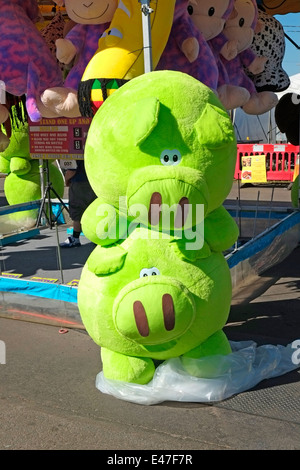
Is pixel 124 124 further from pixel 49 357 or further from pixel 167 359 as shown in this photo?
pixel 49 357

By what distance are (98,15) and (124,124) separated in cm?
170

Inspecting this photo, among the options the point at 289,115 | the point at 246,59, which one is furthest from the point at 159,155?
the point at 289,115

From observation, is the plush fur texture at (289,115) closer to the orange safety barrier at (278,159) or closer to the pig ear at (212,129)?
the pig ear at (212,129)

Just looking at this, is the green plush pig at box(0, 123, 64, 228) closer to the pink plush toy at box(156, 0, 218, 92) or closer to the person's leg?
the person's leg

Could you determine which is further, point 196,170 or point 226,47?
point 226,47

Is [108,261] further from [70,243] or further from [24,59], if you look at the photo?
[70,243]

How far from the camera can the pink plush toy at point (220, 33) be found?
5.71 meters

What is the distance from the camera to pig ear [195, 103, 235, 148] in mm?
3701

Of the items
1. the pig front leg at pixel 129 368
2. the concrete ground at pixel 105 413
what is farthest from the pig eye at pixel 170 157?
the concrete ground at pixel 105 413

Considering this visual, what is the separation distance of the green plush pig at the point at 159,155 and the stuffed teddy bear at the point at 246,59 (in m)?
2.82

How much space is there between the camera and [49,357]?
495cm

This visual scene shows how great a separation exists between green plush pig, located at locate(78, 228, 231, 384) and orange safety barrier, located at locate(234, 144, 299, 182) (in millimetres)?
12922
